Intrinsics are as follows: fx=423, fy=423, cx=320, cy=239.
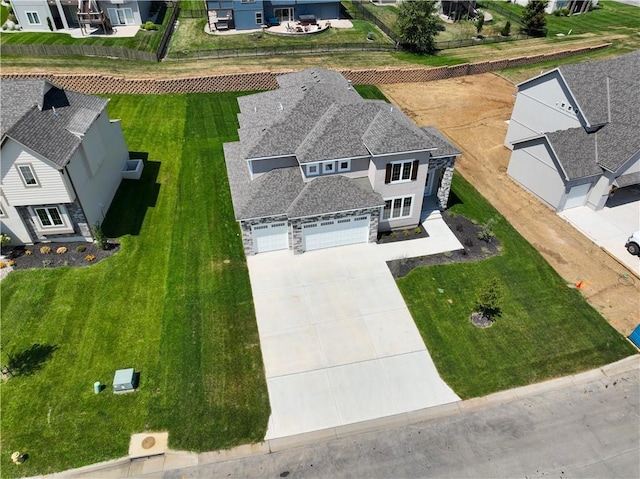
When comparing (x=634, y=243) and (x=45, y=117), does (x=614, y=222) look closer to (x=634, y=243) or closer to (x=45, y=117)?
(x=634, y=243)

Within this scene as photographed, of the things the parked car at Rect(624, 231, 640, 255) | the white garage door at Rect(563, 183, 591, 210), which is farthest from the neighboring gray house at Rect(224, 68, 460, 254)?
the parked car at Rect(624, 231, 640, 255)

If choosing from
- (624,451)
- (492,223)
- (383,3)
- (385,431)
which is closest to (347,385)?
(385,431)

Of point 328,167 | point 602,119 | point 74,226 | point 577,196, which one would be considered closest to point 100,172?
point 74,226

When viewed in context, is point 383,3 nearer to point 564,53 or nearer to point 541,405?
point 564,53

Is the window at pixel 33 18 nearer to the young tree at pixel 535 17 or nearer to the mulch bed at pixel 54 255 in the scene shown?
the mulch bed at pixel 54 255

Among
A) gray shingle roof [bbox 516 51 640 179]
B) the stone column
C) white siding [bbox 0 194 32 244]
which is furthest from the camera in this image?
gray shingle roof [bbox 516 51 640 179]

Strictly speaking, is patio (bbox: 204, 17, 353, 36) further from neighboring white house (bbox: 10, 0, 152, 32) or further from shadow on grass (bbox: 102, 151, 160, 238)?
shadow on grass (bbox: 102, 151, 160, 238)
